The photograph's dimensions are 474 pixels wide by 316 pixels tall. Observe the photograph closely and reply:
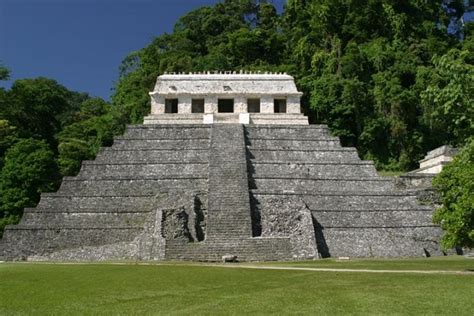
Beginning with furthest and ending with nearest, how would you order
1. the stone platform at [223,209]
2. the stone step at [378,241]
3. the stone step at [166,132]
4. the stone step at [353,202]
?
the stone step at [166,132]
the stone step at [353,202]
the stone step at [378,241]
the stone platform at [223,209]

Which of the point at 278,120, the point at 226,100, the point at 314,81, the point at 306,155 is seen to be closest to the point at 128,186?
the point at 306,155

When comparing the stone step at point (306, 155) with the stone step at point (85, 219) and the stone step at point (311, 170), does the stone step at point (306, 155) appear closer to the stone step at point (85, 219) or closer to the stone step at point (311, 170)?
the stone step at point (311, 170)

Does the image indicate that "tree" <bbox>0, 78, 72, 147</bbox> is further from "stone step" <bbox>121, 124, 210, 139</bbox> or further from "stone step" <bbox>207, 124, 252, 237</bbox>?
"stone step" <bbox>207, 124, 252, 237</bbox>

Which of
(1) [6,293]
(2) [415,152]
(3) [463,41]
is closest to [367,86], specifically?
(2) [415,152]

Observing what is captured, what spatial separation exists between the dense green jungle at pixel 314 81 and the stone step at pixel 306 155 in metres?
9.05

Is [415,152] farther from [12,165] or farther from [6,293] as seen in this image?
[6,293]

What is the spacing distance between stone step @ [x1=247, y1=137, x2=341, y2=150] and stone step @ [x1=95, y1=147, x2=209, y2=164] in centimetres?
309

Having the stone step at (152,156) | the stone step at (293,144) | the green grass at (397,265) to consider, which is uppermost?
the stone step at (293,144)

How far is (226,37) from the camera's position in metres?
55.7

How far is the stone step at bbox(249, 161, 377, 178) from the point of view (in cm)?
2761

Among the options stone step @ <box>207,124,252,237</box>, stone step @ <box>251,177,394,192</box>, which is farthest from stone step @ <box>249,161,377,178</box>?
stone step @ <box>207,124,252,237</box>

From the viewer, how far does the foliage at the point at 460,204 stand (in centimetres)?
1391

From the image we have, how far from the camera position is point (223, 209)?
23188 millimetres

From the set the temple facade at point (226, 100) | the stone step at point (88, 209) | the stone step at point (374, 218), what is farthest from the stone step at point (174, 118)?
the stone step at point (374, 218)
